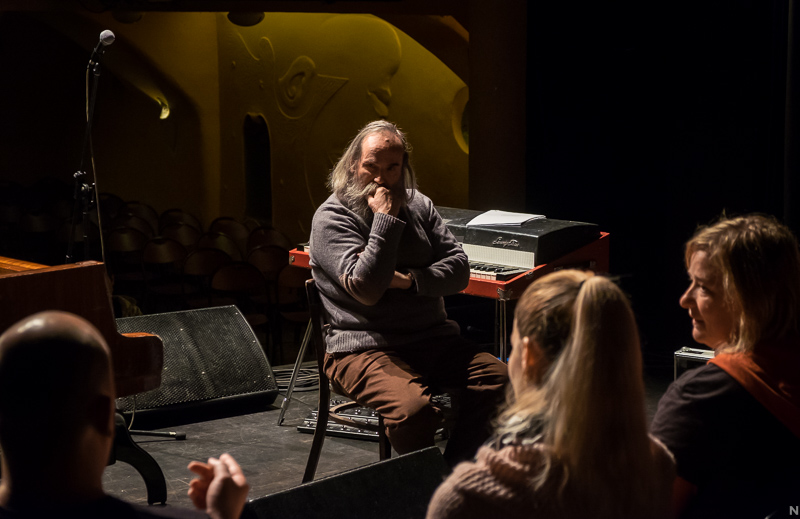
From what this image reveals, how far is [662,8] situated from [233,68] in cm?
592

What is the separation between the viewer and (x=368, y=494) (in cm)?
215

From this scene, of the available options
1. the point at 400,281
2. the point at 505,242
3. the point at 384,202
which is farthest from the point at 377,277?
the point at 505,242

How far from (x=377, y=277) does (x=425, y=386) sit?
1.37 feet

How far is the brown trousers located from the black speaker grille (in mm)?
1262

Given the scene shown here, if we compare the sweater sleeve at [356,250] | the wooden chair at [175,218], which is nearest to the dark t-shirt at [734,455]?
the sweater sleeve at [356,250]

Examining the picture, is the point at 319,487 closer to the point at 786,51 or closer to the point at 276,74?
the point at 786,51

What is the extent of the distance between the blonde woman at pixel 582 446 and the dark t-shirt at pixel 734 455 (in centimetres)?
41

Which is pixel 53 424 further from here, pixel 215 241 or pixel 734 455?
pixel 215 241

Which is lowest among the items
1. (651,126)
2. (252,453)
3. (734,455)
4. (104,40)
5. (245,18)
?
(252,453)

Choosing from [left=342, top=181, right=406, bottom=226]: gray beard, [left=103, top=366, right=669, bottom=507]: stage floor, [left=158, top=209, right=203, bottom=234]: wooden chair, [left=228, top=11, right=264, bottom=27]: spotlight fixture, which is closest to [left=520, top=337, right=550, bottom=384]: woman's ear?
[left=342, top=181, right=406, bottom=226]: gray beard

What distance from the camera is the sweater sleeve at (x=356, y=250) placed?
3.07 metres

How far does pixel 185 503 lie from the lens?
A: 3.40m

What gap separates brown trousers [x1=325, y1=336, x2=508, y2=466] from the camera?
9.67 ft

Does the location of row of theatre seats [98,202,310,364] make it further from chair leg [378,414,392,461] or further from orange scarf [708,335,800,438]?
orange scarf [708,335,800,438]
